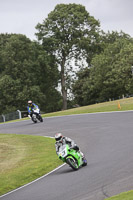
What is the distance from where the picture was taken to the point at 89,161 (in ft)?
49.4

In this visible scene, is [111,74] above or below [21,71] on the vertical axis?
below

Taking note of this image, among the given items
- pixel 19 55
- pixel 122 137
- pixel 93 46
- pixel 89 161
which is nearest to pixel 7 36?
pixel 19 55

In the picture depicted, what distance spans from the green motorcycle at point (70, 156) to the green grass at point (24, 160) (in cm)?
155

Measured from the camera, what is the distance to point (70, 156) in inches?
531

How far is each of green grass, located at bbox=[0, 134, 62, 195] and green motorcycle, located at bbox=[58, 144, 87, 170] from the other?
155 centimetres

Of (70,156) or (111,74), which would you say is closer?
(70,156)

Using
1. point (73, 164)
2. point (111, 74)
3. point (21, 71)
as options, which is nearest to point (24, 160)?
point (73, 164)

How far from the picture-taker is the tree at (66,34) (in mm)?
65125

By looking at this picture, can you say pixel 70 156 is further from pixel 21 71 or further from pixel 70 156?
pixel 21 71

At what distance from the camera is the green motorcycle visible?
13.4 meters

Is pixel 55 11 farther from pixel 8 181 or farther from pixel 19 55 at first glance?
pixel 8 181

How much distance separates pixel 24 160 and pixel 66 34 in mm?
49465

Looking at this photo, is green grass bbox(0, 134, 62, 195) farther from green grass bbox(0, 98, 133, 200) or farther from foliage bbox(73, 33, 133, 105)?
foliage bbox(73, 33, 133, 105)

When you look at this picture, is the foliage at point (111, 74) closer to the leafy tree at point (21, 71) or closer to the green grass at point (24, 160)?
the leafy tree at point (21, 71)
